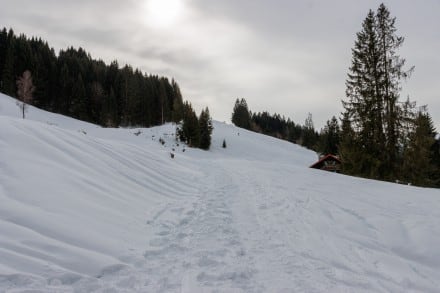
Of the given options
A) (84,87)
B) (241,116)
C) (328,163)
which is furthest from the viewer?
(241,116)

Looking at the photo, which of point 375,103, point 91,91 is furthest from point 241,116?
point 375,103

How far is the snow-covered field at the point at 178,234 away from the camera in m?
3.40

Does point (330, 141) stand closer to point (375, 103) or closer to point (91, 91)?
point (375, 103)

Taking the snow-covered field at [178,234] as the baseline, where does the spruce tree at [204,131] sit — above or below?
above

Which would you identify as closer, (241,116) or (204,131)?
(204,131)

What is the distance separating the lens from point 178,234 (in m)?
5.30

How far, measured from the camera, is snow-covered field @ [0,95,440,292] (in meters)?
3.40

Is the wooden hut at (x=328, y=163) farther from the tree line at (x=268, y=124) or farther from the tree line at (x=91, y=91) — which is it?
the tree line at (x=268, y=124)

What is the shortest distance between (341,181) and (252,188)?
5102mm

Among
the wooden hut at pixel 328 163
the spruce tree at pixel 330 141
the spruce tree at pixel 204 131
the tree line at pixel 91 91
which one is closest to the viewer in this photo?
the wooden hut at pixel 328 163

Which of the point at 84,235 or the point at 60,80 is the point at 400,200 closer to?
the point at 84,235

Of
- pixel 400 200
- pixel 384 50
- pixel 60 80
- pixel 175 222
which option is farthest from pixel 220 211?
pixel 60 80

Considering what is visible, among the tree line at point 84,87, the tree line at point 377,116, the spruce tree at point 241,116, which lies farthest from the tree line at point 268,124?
the tree line at point 377,116

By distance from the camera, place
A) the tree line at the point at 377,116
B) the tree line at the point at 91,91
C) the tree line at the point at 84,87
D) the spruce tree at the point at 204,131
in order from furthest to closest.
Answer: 1. the tree line at the point at 84,87
2. the tree line at the point at 91,91
3. the spruce tree at the point at 204,131
4. the tree line at the point at 377,116
